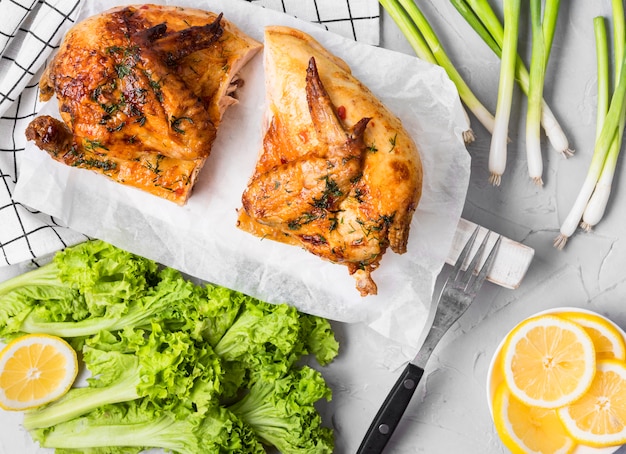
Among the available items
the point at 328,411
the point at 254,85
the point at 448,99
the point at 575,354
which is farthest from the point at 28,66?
the point at 575,354

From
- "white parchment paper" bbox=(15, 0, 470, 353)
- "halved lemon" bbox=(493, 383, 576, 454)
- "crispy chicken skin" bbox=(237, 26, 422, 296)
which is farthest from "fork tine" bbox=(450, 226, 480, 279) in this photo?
"halved lemon" bbox=(493, 383, 576, 454)

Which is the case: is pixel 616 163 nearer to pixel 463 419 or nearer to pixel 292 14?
pixel 463 419

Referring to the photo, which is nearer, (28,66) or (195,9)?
(195,9)

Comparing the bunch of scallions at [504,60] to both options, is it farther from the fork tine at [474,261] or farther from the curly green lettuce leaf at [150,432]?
the curly green lettuce leaf at [150,432]

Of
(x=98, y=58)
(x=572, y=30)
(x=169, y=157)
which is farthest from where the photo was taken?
(x=572, y=30)

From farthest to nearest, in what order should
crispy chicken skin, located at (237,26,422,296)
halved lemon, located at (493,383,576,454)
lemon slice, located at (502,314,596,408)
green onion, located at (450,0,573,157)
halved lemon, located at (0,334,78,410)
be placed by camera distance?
1. halved lemon, located at (0,334,78,410)
2. green onion, located at (450,0,573,157)
3. halved lemon, located at (493,383,576,454)
4. lemon slice, located at (502,314,596,408)
5. crispy chicken skin, located at (237,26,422,296)

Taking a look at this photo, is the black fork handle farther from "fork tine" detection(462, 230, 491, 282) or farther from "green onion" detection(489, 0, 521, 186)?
"green onion" detection(489, 0, 521, 186)

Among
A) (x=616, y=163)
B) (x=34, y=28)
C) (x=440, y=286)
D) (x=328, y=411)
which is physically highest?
(x=34, y=28)
